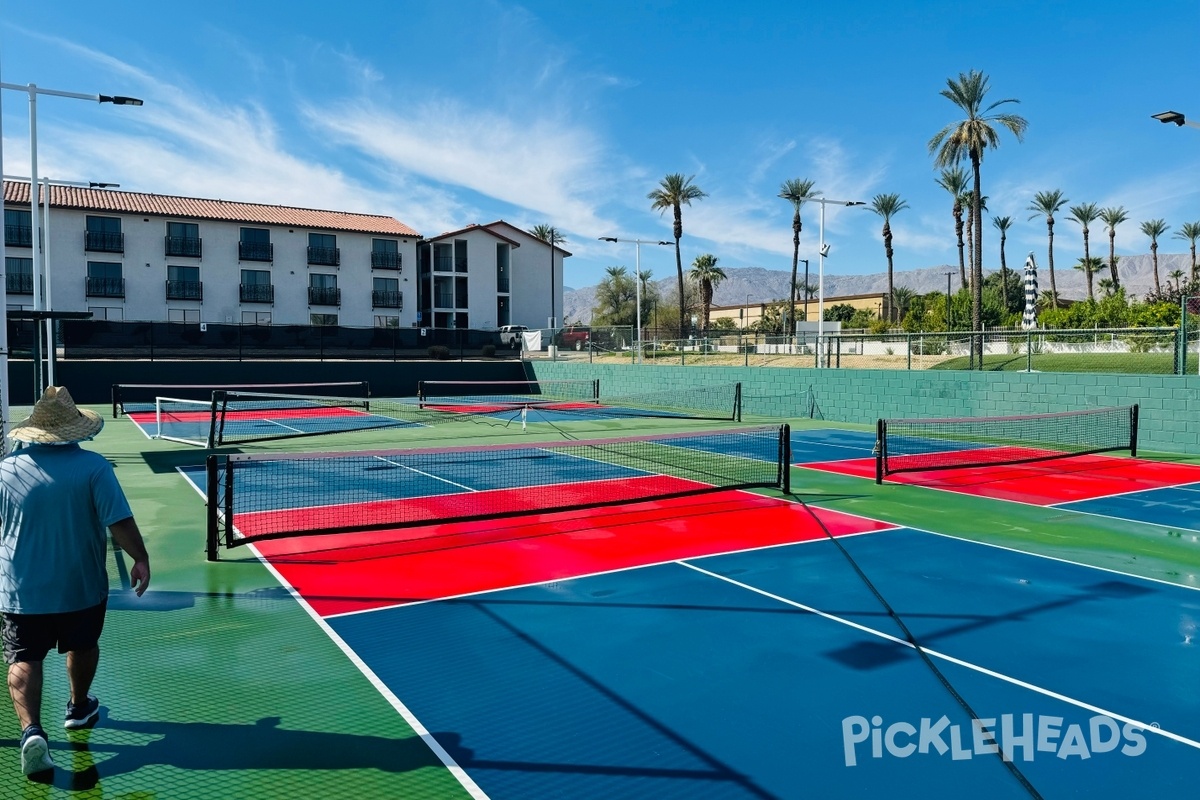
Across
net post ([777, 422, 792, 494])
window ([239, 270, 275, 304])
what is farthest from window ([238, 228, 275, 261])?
net post ([777, 422, 792, 494])

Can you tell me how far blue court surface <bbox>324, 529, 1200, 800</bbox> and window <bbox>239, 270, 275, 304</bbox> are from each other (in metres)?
51.5

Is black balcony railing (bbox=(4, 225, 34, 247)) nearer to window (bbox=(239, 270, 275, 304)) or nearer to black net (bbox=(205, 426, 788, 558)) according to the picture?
window (bbox=(239, 270, 275, 304))

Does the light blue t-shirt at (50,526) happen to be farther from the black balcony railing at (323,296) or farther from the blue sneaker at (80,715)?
the black balcony railing at (323,296)

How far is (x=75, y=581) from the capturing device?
4430 mm

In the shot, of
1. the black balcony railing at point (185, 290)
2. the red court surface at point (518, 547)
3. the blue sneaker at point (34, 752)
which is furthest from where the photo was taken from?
the black balcony railing at point (185, 290)

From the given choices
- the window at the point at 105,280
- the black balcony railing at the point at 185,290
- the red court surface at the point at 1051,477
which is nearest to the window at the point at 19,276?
the window at the point at 105,280

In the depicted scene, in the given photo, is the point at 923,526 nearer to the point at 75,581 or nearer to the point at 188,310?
the point at 75,581

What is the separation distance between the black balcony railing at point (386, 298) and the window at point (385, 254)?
162 centimetres

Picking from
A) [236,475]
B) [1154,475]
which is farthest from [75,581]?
[1154,475]

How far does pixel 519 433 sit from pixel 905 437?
9620mm

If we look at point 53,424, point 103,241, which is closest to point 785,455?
point 53,424

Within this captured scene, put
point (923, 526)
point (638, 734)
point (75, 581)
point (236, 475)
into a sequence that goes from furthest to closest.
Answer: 1. point (236, 475)
2. point (923, 526)
3. point (638, 734)
4. point (75, 581)

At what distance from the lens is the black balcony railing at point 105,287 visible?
49.6 m

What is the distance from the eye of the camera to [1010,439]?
68.7 ft
